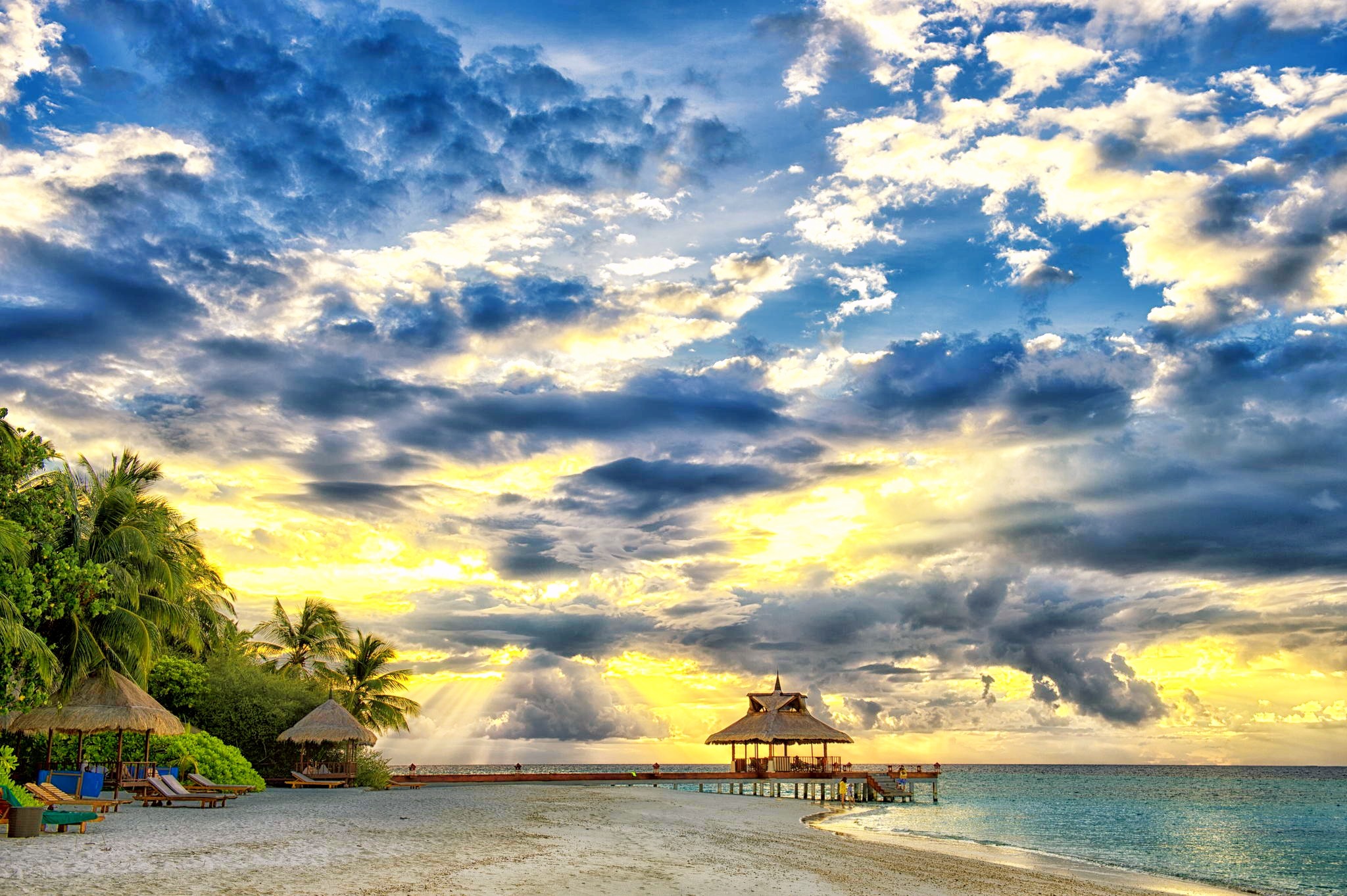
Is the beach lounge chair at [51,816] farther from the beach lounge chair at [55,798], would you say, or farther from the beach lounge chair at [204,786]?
the beach lounge chair at [204,786]

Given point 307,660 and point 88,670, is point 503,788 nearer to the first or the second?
point 307,660

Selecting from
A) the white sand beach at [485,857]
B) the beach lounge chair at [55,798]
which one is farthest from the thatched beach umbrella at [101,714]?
the beach lounge chair at [55,798]

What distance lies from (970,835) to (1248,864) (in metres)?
9.04

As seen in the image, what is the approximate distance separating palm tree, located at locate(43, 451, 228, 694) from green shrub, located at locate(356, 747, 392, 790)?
28.9 feet

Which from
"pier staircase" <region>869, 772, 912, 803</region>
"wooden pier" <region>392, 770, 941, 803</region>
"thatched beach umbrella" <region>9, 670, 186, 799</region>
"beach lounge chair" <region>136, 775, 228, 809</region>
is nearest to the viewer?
"beach lounge chair" <region>136, 775, 228, 809</region>

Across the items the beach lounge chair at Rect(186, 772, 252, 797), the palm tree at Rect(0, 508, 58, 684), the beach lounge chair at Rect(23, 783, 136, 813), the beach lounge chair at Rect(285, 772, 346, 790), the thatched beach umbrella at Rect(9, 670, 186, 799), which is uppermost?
the palm tree at Rect(0, 508, 58, 684)

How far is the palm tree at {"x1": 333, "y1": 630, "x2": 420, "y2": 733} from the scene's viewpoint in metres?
46.7

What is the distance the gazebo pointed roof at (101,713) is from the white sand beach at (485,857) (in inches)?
79.5

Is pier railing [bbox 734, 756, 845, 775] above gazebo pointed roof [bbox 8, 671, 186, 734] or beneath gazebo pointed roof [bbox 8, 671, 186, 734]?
beneath

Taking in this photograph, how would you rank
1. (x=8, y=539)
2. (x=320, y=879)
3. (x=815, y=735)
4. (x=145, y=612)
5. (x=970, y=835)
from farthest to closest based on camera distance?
(x=815, y=735) < (x=970, y=835) < (x=145, y=612) < (x=8, y=539) < (x=320, y=879)

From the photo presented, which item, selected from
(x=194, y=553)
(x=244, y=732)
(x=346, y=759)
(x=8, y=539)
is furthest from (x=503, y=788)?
(x=8, y=539)

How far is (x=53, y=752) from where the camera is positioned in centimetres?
2622

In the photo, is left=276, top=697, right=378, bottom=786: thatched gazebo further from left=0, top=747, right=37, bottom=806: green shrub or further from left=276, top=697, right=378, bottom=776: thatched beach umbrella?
left=0, top=747, right=37, bottom=806: green shrub

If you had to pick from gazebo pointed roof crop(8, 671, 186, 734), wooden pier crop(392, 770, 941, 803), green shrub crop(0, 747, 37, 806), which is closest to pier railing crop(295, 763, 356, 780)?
wooden pier crop(392, 770, 941, 803)
